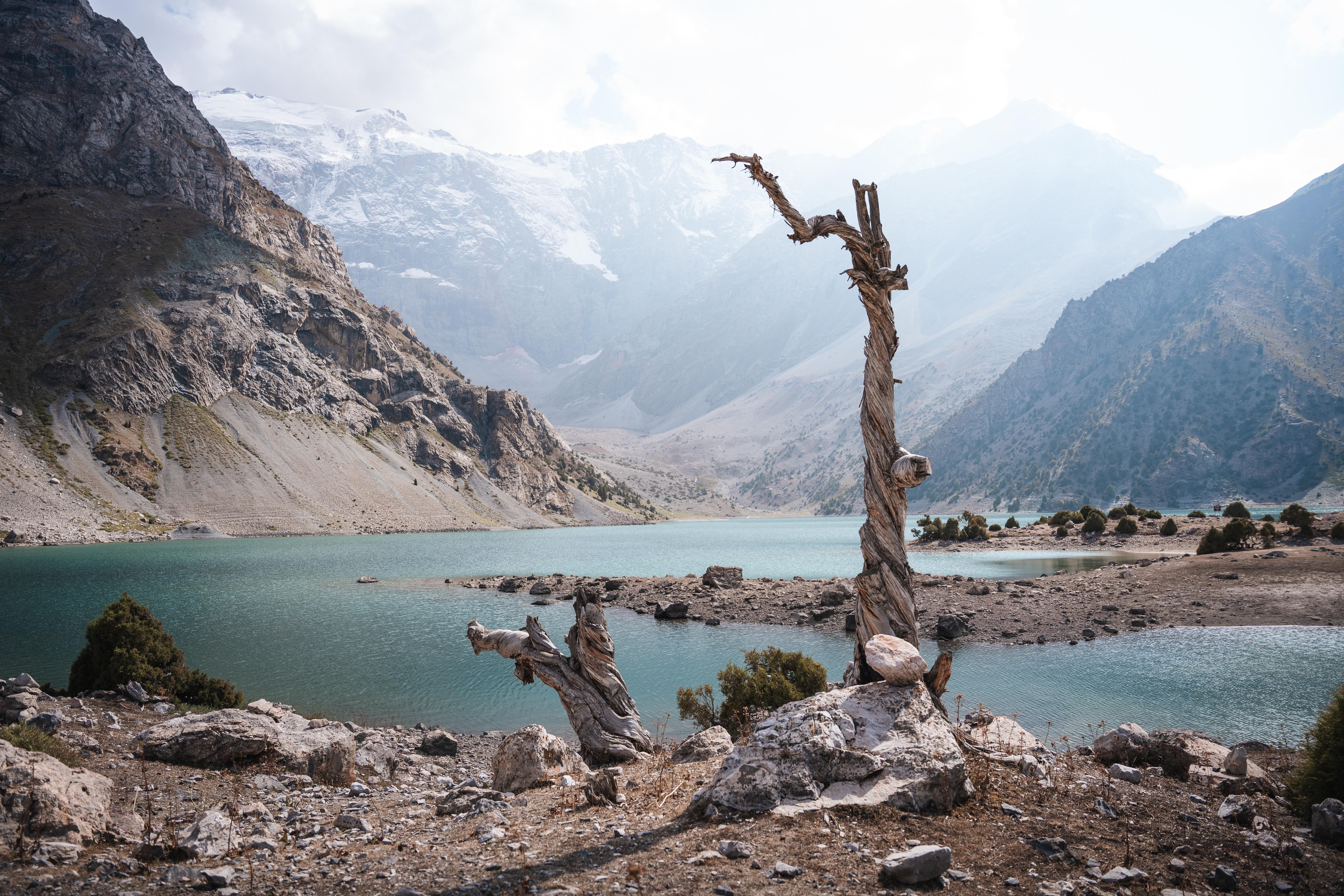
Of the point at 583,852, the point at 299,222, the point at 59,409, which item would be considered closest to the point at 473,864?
the point at 583,852

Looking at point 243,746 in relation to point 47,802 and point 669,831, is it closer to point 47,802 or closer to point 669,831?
point 47,802

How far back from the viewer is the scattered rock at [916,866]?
5145 mm

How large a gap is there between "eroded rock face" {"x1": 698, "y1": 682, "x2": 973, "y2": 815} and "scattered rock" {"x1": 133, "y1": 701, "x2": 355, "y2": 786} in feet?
22.8

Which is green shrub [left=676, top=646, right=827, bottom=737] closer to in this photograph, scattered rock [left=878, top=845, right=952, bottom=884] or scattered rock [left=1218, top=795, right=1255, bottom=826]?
scattered rock [left=1218, top=795, right=1255, bottom=826]

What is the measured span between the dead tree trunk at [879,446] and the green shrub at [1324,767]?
4.08m

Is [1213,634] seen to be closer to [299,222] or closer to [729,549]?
[729,549]

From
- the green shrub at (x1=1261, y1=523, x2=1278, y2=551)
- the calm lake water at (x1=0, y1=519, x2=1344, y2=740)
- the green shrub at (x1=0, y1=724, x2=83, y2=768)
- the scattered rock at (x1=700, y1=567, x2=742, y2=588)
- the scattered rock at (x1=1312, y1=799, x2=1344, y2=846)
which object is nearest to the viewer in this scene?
the scattered rock at (x1=1312, y1=799, x2=1344, y2=846)

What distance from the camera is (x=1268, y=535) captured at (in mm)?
36312

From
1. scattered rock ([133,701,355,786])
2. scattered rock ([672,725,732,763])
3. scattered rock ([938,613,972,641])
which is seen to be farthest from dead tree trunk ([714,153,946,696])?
scattered rock ([938,613,972,641])

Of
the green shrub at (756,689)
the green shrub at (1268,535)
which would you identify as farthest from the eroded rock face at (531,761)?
the green shrub at (1268,535)

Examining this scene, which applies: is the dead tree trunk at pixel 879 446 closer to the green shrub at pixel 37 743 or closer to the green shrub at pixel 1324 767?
the green shrub at pixel 1324 767

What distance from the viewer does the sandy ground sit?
529 centimetres

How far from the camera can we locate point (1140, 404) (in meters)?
164

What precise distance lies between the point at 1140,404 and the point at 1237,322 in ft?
84.8
